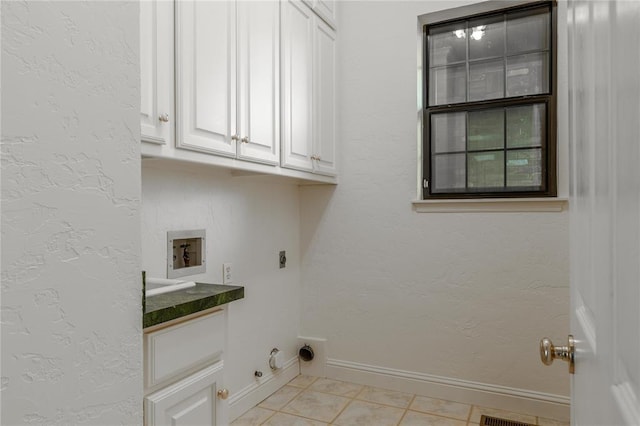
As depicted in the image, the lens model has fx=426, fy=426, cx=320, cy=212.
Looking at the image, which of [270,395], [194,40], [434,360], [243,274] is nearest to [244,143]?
[194,40]

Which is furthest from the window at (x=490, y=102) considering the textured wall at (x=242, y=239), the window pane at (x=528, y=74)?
the textured wall at (x=242, y=239)

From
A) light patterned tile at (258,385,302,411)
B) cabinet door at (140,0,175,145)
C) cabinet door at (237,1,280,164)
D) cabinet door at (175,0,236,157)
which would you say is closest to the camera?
cabinet door at (140,0,175,145)

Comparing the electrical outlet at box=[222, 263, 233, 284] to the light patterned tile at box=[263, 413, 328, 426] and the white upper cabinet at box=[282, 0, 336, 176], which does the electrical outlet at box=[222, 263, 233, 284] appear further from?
the light patterned tile at box=[263, 413, 328, 426]

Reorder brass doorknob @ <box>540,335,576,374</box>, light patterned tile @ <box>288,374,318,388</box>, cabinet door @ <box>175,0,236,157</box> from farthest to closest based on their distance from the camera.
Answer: light patterned tile @ <box>288,374,318,388</box>, cabinet door @ <box>175,0,236,157</box>, brass doorknob @ <box>540,335,576,374</box>

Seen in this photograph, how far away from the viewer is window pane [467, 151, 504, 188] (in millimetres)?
2479

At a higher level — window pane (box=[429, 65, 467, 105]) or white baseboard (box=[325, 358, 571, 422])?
window pane (box=[429, 65, 467, 105])

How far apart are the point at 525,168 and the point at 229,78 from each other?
170 cm

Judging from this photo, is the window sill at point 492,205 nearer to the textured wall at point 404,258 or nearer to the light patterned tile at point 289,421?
the textured wall at point 404,258

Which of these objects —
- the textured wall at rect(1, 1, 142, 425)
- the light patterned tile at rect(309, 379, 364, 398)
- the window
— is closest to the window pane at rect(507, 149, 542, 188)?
the window

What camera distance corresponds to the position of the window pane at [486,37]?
2488mm

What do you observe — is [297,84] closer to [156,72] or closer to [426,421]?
[156,72]

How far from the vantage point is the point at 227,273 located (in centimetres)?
225

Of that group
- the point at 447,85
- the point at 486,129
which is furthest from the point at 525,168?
the point at 447,85

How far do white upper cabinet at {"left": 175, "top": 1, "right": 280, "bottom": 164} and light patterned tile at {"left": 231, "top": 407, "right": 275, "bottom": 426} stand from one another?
4.46 feet
